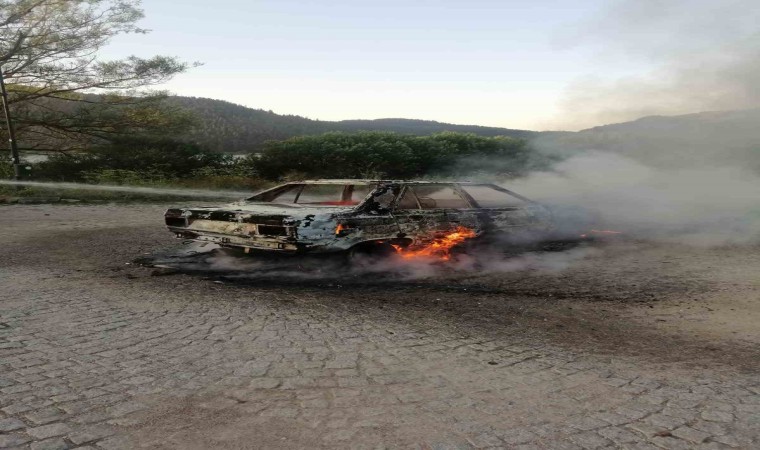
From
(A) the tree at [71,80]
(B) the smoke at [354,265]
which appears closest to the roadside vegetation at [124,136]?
(A) the tree at [71,80]

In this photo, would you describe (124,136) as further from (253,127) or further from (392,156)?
(253,127)

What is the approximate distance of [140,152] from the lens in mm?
18641

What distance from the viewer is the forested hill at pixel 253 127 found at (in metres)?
20.9

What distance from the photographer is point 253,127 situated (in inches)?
1280

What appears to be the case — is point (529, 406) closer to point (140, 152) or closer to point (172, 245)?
point (172, 245)

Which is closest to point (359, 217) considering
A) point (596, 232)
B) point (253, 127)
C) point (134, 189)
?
point (596, 232)

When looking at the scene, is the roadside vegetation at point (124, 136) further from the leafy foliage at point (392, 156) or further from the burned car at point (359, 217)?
the burned car at point (359, 217)

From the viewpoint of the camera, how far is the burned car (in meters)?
5.07

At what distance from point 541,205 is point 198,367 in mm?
5416

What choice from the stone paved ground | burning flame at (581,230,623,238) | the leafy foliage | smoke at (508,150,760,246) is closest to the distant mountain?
smoke at (508,150,760,246)

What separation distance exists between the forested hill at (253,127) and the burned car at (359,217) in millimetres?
15123

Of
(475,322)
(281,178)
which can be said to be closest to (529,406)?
(475,322)

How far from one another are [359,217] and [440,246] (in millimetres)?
1196

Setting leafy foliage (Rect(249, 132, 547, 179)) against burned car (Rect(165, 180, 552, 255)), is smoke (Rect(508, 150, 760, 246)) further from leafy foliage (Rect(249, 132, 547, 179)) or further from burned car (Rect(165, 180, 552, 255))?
leafy foliage (Rect(249, 132, 547, 179))
